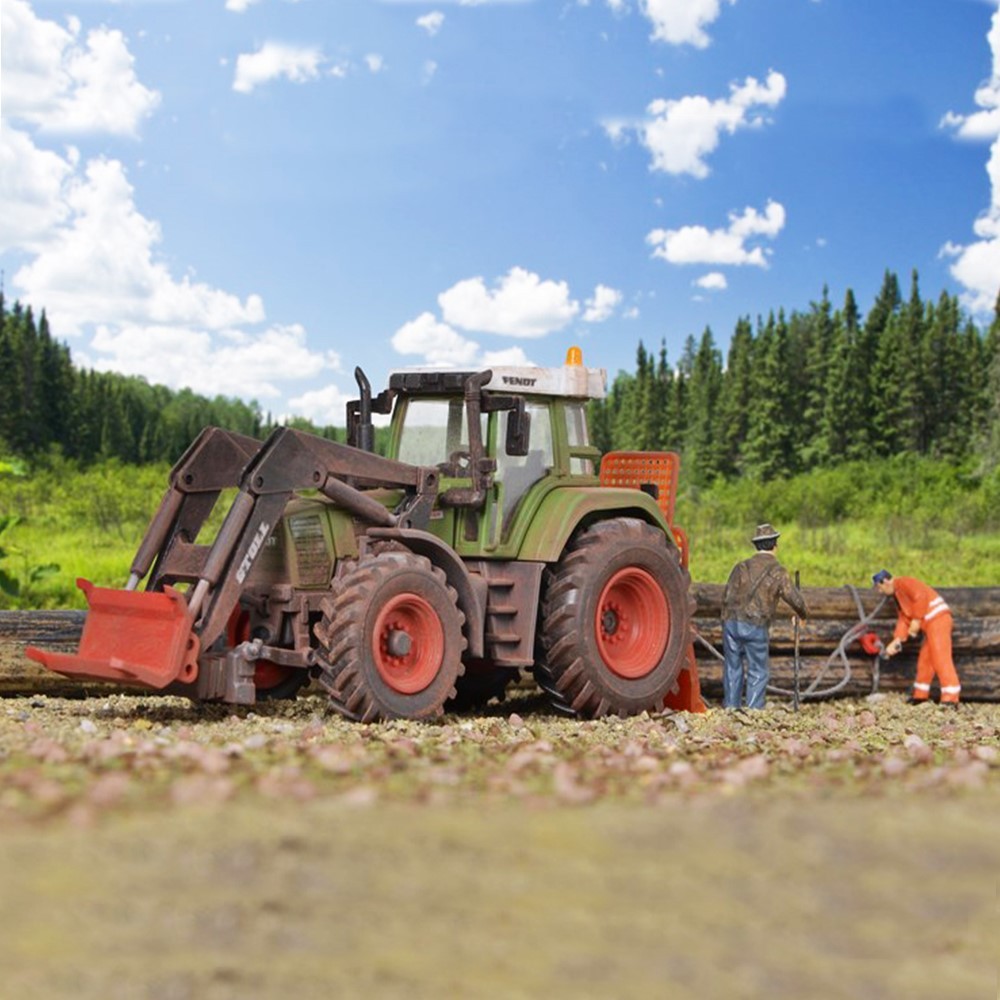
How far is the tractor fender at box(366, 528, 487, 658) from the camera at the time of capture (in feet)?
30.9

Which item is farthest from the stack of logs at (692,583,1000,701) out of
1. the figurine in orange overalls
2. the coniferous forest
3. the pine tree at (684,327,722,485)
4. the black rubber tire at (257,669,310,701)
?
the pine tree at (684,327,722,485)

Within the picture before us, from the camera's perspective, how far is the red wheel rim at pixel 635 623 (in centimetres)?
1045

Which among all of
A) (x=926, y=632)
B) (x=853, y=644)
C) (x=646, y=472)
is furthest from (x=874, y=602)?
(x=646, y=472)

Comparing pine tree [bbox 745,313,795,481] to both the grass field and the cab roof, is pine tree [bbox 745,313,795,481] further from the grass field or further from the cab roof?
the grass field

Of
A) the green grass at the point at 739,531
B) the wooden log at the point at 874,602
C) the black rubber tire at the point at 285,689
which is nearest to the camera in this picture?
the black rubber tire at the point at 285,689

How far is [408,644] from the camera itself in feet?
29.6

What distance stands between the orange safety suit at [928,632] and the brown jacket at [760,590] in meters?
1.88

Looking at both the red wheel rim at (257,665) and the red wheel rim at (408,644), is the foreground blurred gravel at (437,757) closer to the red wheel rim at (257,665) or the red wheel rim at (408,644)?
the red wheel rim at (257,665)

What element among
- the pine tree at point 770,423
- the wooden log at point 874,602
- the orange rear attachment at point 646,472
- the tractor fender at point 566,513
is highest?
the pine tree at point 770,423

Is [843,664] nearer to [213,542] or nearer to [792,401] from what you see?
[213,542]

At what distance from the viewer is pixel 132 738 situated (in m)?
7.55

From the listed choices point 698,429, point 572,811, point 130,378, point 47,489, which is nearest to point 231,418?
point 130,378

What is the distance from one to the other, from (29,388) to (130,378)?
195ft

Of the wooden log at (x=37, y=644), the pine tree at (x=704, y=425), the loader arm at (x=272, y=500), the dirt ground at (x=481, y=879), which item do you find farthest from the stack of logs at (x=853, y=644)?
the pine tree at (x=704, y=425)
